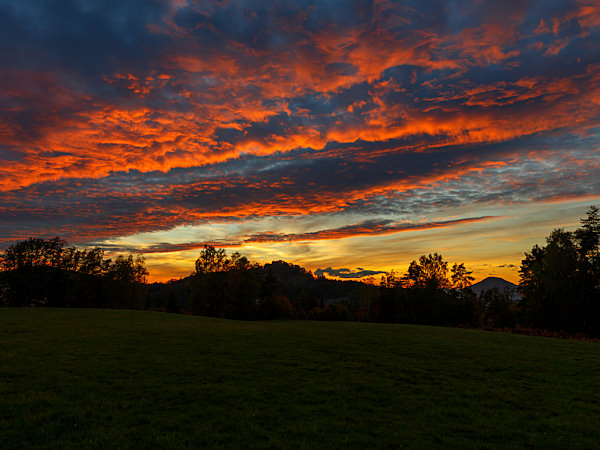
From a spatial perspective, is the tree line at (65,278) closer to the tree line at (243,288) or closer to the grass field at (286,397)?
the tree line at (243,288)

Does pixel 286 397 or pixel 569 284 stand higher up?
pixel 569 284

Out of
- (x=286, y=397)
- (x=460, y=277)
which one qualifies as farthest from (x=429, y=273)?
(x=286, y=397)

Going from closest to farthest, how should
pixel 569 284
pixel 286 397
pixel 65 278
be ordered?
pixel 286 397, pixel 569 284, pixel 65 278

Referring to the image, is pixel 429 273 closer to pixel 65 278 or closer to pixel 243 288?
pixel 243 288

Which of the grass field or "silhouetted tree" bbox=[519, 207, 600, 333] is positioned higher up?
"silhouetted tree" bbox=[519, 207, 600, 333]

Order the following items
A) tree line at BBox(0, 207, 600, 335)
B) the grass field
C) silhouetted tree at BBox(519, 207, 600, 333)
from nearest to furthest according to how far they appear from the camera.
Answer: the grass field, silhouetted tree at BBox(519, 207, 600, 333), tree line at BBox(0, 207, 600, 335)

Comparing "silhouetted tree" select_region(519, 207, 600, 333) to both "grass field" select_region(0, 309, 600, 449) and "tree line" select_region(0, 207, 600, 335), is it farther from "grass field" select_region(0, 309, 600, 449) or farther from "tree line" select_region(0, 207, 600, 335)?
"grass field" select_region(0, 309, 600, 449)

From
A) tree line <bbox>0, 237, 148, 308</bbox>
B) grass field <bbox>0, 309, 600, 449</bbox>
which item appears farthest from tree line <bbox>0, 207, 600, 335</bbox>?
grass field <bbox>0, 309, 600, 449</bbox>

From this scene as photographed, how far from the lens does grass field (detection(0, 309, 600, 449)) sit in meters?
11.3

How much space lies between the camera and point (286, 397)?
15133 millimetres

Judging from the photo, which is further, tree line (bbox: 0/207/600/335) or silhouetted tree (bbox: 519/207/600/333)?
tree line (bbox: 0/207/600/335)

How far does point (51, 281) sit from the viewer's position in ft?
294

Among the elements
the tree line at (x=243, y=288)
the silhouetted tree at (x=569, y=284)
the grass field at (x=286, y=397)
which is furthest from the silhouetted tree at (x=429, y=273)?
the grass field at (x=286, y=397)

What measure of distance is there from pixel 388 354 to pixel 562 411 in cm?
1235
